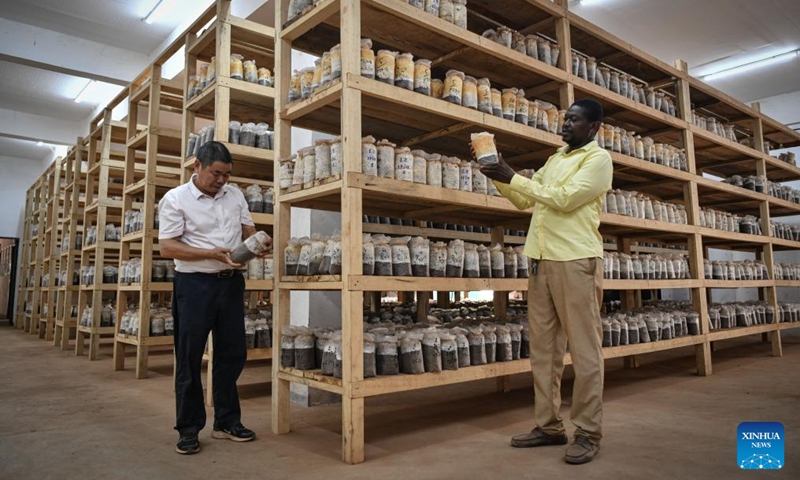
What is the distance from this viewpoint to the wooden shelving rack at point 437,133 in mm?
2670

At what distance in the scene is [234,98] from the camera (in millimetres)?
4375

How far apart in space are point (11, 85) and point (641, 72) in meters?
11.3

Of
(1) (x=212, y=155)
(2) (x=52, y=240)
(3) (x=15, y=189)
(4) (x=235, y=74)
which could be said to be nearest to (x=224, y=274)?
(1) (x=212, y=155)

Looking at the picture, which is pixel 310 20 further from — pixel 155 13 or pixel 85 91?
pixel 85 91

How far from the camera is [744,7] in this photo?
7.21 m

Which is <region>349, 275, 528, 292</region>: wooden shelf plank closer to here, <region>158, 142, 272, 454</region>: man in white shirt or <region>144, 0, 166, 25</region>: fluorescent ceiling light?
<region>158, 142, 272, 454</region>: man in white shirt

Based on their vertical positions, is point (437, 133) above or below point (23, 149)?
below

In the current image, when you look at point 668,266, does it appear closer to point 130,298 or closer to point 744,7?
point 744,7

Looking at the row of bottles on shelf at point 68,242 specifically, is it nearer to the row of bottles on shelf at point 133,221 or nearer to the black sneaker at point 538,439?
the row of bottles on shelf at point 133,221

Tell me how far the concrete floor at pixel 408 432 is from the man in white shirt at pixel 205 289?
0.19 meters

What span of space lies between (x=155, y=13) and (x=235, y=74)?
4.45 metres

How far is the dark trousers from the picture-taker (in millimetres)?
2738

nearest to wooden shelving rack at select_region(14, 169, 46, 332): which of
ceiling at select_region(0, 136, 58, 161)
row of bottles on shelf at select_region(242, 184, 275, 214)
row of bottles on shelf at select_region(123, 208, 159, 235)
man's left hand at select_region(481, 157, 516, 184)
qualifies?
ceiling at select_region(0, 136, 58, 161)

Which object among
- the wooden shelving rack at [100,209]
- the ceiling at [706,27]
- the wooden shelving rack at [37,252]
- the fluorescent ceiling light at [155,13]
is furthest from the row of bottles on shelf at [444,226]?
the wooden shelving rack at [37,252]
